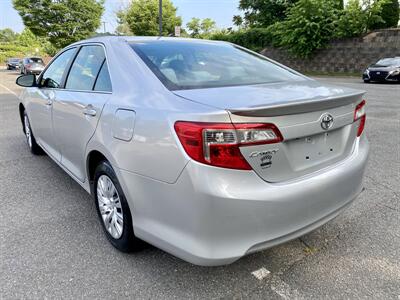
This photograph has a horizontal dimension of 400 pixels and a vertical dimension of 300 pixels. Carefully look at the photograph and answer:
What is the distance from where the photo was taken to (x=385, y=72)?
16.6m

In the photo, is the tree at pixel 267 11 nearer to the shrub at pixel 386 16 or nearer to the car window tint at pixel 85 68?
the shrub at pixel 386 16

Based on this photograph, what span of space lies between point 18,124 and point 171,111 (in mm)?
6844

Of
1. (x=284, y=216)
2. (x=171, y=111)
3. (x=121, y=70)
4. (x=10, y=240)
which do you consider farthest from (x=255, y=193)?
(x=10, y=240)

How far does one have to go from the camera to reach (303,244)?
2.74m

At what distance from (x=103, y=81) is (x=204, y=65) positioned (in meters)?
0.80

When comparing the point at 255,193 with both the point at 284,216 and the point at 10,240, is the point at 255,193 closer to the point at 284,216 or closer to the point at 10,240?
the point at 284,216

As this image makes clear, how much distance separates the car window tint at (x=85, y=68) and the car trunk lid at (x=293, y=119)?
3.80 ft

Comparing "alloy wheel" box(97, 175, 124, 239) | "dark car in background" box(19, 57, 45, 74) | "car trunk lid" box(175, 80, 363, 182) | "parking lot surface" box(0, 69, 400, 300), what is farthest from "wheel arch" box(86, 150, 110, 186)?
"dark car in background" box(19, 57, 45, 74)

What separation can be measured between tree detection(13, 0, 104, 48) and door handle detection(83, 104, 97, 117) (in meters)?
34.7

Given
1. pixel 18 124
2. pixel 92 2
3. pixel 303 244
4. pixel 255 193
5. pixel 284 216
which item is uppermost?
pixel 92 2

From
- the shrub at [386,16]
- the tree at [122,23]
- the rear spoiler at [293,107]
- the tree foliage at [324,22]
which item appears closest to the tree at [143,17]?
the tree at [122,23]

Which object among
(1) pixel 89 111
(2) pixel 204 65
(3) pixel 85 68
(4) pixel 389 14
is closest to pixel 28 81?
(3) pixel 85 68

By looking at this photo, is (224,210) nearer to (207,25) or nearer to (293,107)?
(293,107)

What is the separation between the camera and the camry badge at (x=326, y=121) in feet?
6.94
